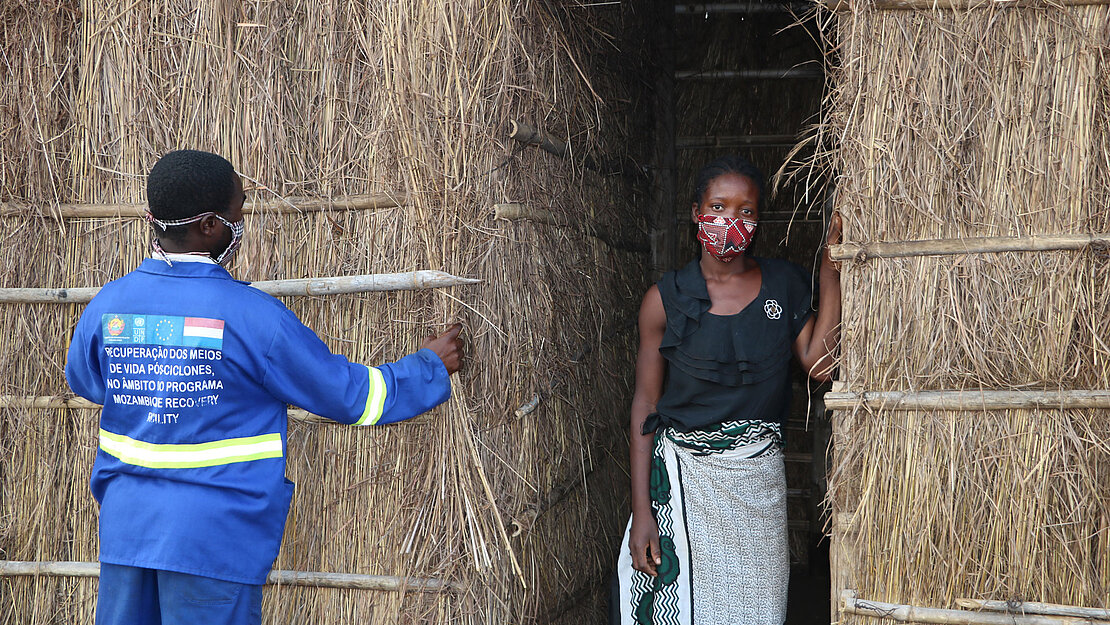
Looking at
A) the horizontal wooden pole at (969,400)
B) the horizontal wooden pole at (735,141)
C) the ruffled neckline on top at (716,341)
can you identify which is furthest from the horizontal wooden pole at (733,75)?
the horizontal wooden pole at (969,400)

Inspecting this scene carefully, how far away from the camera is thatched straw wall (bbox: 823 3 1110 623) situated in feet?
7.03

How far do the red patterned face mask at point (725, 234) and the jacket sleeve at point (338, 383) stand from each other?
2.75 feet

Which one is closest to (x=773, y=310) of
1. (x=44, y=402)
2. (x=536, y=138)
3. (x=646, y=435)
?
(x=646, y=435)

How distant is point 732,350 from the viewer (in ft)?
8.29

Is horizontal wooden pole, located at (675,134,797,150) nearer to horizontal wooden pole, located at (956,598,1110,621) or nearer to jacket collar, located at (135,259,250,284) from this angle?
horizontal wooden pole, located at (956,598,1110,621)

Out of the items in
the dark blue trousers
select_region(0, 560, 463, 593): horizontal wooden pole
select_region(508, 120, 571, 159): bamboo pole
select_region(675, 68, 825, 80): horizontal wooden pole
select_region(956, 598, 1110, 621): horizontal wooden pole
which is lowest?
select_region(0, 560, 463, 593): horizontal wooden pole

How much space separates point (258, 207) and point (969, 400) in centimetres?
183

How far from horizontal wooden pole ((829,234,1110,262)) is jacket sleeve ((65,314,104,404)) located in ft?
5.60

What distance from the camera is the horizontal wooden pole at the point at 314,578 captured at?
2.45m

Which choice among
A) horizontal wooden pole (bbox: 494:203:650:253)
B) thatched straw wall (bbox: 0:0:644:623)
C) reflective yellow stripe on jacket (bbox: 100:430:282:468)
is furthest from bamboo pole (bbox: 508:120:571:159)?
reflective yellow stripe on jacket (bbox: 100:430:282:468)

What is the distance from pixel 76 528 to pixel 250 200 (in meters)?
1.07

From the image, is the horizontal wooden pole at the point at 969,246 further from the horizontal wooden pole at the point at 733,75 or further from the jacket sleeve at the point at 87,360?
the horizontal wooden pole at the point at 733,75

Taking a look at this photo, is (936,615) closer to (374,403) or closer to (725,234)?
(725,234)

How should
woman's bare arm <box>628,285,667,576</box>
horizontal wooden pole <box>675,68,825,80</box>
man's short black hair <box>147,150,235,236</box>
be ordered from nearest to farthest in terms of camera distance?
man's short black hair <box>147,150,235,236</box>
woman's bare arm <box>628,285,667,576</box>
horizontal wooden pole <box>675,68,825,80</box>
